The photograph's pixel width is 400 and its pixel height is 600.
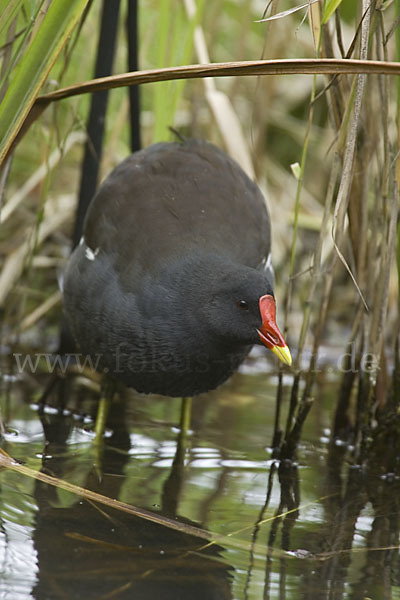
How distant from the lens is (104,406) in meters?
3.37

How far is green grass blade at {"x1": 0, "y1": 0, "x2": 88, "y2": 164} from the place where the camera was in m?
2.32

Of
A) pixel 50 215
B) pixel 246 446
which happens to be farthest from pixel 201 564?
pixel 50 215

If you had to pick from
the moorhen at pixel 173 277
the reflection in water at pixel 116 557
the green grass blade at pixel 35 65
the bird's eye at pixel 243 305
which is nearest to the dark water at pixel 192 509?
the reflection in water at pixel 116 557

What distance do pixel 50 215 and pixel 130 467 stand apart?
206 cm

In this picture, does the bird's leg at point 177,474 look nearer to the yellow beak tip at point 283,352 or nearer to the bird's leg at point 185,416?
the bird's leg at point 185,416

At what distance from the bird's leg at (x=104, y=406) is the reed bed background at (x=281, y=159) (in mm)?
631

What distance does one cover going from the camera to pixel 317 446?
3338mm

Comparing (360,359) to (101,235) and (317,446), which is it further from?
(101,235)

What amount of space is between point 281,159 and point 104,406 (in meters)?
3.48

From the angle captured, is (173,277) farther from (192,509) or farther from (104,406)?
(192,509)

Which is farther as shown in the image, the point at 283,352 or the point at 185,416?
the point at 185,416

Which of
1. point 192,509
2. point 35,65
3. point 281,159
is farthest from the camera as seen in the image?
point 281,159

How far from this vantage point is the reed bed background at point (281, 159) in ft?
8.55

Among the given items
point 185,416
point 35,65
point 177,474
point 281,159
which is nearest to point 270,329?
point 177,474
